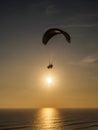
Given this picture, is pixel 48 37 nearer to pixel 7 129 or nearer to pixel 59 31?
pixel 59 31

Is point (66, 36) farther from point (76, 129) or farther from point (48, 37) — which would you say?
point (76, 129)

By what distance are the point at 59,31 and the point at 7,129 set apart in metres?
88.0

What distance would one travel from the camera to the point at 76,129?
115 metres

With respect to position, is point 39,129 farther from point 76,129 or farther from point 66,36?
point 66,36

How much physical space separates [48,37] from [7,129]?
3376 inches

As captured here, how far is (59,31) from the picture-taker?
37.0m

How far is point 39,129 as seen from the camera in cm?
11206

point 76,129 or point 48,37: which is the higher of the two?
point 76,129

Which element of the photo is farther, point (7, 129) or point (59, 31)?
point (7, 129)

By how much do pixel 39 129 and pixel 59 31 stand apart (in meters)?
80.7

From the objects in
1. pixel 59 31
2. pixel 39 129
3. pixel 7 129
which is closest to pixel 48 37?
pixel 59 31

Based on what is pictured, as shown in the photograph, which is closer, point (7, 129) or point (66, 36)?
point (66, 36)

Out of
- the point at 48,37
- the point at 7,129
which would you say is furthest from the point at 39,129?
the point at 48,37

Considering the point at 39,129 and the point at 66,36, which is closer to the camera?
the point at 66,36
